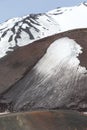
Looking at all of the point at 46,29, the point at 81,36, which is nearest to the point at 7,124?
the point at 81,36

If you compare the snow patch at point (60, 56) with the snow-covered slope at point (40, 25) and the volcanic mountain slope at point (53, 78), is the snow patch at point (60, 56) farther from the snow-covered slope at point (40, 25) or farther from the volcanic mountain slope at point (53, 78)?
the snow-covered slope at point (40, 25)

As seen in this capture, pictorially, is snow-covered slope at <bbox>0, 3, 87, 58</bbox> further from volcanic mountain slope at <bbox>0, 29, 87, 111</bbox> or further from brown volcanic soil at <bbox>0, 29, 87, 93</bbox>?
volcanic mountain slope at <bbox>0, 29, 87, 111</bbox>

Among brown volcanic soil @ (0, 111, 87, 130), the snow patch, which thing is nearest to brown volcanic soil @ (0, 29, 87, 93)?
the snow patch

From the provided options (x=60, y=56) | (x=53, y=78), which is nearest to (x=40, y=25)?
(x=60, y=56)

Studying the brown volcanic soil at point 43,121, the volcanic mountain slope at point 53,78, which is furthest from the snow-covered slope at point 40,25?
the brown volcanic soil at point 43,121

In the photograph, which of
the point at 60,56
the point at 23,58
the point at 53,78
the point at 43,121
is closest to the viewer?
the point at 43,121

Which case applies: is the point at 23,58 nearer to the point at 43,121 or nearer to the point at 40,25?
the point at 43,121
